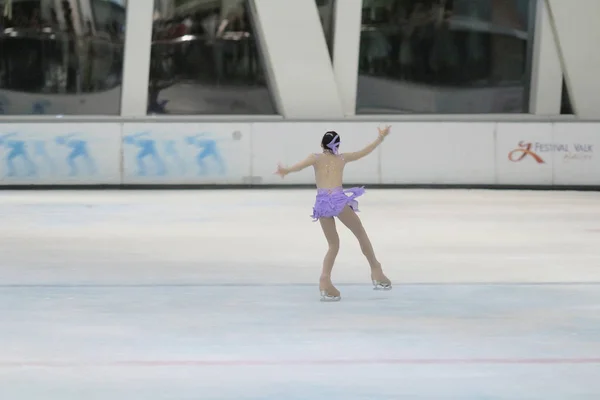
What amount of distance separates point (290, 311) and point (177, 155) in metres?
18.7

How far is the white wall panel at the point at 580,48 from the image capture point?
3078 centimetres

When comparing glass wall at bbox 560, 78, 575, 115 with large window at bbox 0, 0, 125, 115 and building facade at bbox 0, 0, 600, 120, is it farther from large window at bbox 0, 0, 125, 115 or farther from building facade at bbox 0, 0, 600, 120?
large window at bbox 0, 0, 125, 115

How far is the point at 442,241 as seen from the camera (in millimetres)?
17406

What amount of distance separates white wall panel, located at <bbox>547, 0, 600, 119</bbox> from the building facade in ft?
0.08

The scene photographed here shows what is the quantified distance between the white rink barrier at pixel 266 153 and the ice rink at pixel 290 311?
7836 millimetres

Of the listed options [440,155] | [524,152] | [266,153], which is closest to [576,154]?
[524,152]

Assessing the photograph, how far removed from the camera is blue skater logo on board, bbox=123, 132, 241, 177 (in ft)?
95.6

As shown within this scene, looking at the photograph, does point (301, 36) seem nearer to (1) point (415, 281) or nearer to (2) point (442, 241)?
(2) point (442, 241)

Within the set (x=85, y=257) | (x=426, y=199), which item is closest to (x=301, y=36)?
(x=426, y=199)

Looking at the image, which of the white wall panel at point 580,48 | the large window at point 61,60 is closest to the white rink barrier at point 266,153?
the white wall panel at point 580,48

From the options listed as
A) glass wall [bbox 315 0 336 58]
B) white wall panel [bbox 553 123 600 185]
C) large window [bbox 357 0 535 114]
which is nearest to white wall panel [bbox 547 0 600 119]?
large window [bbox 357 0 535 114]

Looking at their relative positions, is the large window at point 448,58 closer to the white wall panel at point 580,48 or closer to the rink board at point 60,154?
the white wall panel at point 580,48

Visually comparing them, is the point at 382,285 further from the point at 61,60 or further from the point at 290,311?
the point at 61,60

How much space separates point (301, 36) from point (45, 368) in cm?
2298
